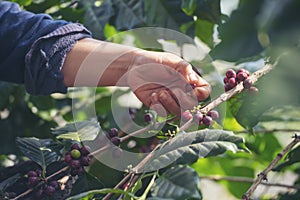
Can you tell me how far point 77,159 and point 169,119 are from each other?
144mm

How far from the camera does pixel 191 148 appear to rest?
0.62 metres

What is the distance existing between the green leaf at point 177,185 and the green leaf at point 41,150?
263 mm

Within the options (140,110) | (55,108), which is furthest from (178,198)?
(55,108)

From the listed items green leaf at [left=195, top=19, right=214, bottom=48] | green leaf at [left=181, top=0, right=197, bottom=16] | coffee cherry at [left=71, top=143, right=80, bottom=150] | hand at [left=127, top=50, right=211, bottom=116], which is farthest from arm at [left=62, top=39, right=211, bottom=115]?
green leaf at [left=195, top=19, right=214, bottom=48]

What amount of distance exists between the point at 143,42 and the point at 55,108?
308 mm

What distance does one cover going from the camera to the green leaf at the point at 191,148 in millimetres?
614

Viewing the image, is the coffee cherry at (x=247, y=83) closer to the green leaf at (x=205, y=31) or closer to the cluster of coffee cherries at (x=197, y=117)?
the cluster of coffee cherries at (x=197, y=117)

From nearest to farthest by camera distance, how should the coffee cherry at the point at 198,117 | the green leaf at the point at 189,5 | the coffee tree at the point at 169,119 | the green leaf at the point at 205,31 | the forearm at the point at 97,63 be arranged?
1. the coffee tree at the point at 169,119
2. the coffee cherry at the point at 198,117
3. the forearm at the point at 97,63
4. the green leaf at the point at 189,5
5. the green leaf at the point at 205,31

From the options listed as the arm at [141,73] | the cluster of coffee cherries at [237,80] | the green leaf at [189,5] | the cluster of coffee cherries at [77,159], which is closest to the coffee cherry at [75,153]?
the cluster of coffee cherries at [77,159]

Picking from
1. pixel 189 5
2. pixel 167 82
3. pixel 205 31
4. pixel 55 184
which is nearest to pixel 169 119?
pixel 167 82

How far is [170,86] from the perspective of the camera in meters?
0.76

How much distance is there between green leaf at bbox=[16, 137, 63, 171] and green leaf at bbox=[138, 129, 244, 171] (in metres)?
0.23

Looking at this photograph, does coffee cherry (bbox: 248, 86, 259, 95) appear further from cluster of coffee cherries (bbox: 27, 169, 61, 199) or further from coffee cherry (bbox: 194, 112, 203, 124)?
cluster of coffee cherries (bbox: 27, 169, 61, 199)

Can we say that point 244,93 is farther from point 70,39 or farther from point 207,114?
point 70,39
